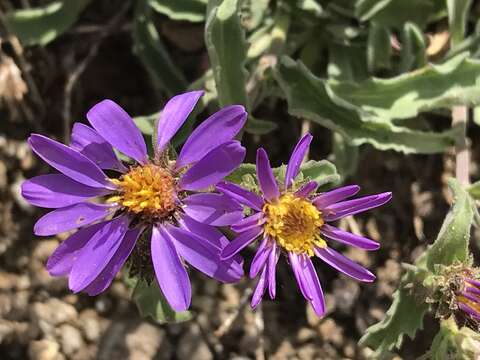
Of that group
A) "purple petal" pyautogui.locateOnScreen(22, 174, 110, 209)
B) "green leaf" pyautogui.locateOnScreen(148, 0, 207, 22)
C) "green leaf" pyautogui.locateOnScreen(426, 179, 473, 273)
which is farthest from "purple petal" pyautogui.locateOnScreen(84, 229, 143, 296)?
"green leaf" pyautogui.locateOnScreen(148, 0, 207, 22)

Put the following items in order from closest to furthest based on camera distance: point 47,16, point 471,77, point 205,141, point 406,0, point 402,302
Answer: point 205,141, point 402,302, point 471,77, point 406,0, point 47,16

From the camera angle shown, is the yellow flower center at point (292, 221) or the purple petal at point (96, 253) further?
the yellow flower center at point (292, 221)

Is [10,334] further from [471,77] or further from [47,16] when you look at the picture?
[471,77]

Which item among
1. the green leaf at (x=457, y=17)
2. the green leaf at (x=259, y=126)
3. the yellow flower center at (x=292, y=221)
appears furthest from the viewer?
the green leaf at (x=457, y=17)

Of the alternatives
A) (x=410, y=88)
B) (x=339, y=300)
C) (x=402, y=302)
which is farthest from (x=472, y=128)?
(x=402, y=302)

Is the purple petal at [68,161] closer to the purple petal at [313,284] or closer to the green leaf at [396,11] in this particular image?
Result: the purple petal at [313,284]

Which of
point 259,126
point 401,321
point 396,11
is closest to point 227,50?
point 259,126

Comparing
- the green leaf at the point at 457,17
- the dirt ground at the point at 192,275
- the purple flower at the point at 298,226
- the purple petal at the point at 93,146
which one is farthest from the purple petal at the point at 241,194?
the green leaf at the point at 457,17
